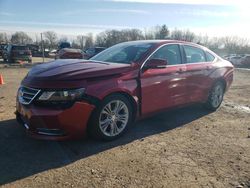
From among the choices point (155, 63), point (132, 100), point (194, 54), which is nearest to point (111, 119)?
point (132, 100)

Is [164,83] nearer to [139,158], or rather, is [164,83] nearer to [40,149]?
[139,158]

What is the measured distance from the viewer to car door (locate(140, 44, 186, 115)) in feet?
16.7

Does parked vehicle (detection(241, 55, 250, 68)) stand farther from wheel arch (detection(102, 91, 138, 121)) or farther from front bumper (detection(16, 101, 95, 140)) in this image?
front bumper (detection(16, 101, 95, 140))

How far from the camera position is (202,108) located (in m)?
7.23

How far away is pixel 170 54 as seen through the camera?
19.0ft

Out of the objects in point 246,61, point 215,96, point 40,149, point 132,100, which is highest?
point 132,100

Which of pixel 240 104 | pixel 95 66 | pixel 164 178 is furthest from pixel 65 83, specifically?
pixel 240 104

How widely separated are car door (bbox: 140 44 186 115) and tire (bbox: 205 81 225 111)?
3.90 feet

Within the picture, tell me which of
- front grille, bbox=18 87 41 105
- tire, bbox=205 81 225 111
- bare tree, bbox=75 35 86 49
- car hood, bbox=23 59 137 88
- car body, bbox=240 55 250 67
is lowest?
car body, bbox=240 55 250 67

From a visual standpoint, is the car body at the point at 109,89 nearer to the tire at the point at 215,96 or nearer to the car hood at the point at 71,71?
the car hood at the point at 71,71

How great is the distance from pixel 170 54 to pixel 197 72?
88cm

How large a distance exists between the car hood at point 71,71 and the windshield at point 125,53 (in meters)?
0.37

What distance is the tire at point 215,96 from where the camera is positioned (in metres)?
6.91

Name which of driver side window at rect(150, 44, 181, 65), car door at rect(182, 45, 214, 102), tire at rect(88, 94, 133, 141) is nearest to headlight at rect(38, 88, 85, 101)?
tire at rect(88, 94, 133, 141)
